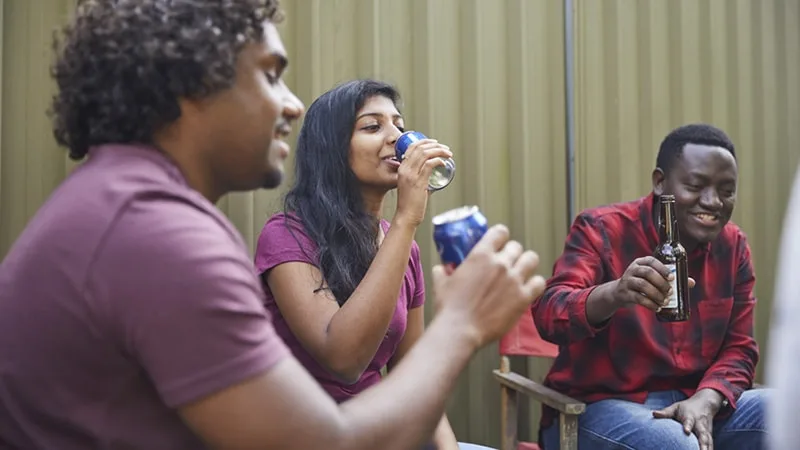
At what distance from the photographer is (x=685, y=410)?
2021 millimetres

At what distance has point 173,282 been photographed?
0.85m

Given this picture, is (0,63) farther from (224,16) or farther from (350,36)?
(224,16)

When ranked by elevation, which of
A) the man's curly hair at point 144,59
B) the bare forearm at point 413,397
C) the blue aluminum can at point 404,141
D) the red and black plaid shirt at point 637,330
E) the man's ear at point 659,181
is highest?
the man's curly hair at point 144,59

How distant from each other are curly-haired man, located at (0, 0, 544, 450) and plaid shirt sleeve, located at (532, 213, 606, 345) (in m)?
1.02

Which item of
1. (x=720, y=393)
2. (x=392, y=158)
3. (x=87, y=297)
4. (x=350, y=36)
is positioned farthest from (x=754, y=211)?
(x=87, y=297)

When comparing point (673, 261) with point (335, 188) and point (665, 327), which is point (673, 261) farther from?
point (335, 188)

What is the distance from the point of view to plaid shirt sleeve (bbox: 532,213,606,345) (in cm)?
205

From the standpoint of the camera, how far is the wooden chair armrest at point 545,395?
2.00 m

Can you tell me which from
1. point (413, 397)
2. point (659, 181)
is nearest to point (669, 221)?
point (659, 181)

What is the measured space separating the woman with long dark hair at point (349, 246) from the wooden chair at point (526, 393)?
0.32 meters

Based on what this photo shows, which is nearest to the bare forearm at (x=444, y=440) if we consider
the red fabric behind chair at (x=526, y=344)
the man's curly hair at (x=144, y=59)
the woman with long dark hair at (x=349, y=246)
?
the woman with long dark hair at (x=349, y=246)

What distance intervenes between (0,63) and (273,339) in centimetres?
202

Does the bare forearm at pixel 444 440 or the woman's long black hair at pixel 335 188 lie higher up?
the woman's long black hair at pixel 335 188

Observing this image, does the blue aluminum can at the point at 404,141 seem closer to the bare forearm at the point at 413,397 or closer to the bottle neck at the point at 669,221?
the bottle neck at the point at 669,221
